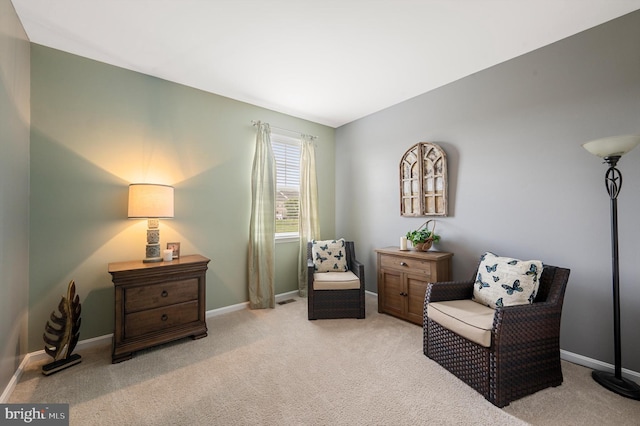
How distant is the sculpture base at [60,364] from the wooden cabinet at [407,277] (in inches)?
119

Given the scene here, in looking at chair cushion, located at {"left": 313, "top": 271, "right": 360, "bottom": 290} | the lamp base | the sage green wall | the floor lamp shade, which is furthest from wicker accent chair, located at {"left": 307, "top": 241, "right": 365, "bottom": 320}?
the lamp base

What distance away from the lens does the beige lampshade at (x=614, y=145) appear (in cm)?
169

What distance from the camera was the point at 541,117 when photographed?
2375 mm

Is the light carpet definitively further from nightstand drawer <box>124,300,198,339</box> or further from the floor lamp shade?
the floor lamp shade

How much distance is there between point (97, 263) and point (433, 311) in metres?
3.17

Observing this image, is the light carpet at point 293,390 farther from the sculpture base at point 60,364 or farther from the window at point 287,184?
Result: the window at point 287,184

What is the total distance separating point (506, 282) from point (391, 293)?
53.4 inches

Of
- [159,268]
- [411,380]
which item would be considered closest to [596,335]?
[411,380]

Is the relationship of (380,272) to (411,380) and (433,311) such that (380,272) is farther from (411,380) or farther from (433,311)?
(411,380)

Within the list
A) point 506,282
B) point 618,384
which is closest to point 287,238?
point 506,282

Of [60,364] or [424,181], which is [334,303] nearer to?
[424,181]

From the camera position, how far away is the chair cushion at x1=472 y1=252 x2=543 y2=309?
191cm

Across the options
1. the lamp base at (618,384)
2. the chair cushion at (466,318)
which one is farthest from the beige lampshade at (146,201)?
the lamp base at (618,384)

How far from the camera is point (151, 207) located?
96.3 inches
